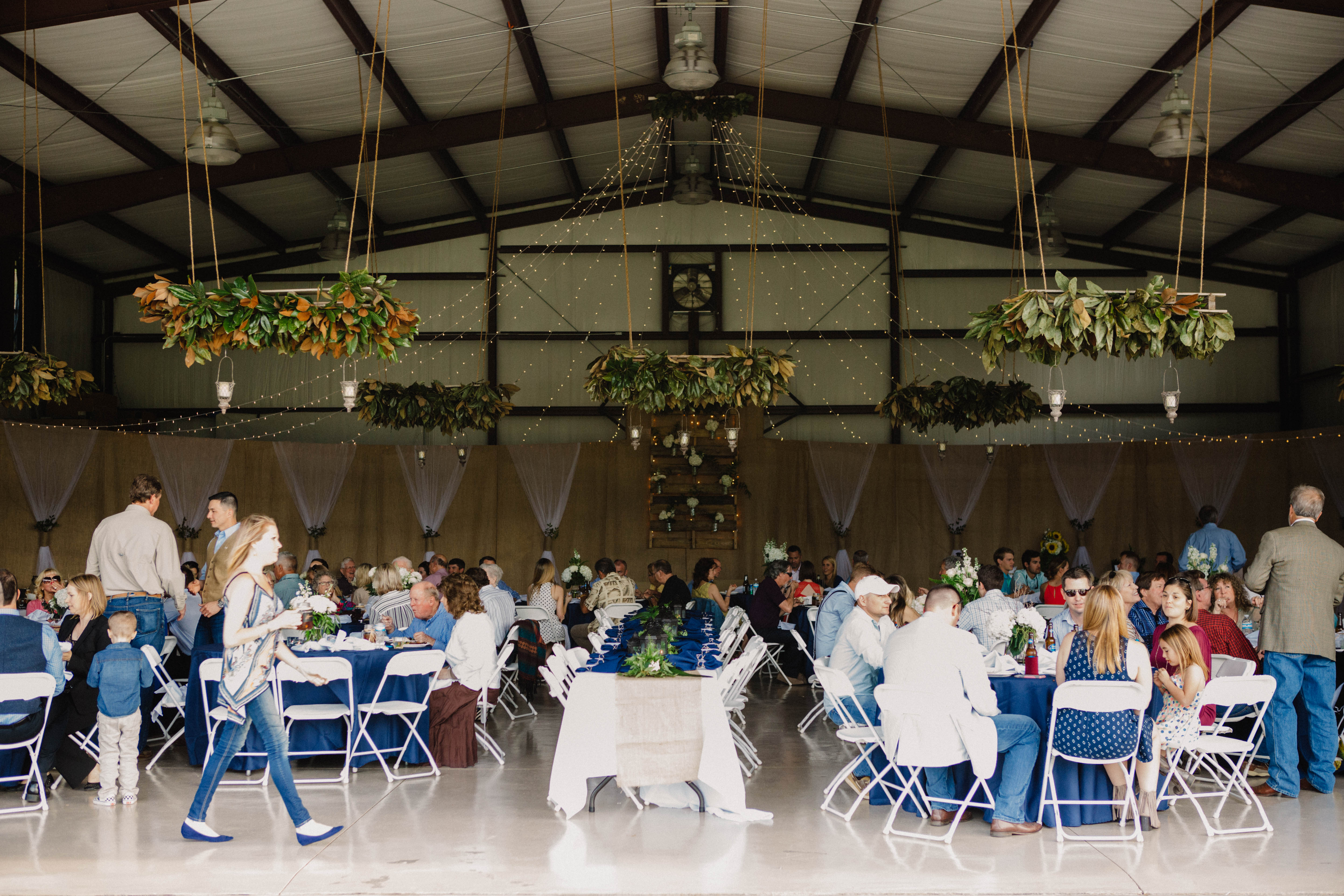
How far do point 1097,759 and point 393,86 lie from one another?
34.1 ft

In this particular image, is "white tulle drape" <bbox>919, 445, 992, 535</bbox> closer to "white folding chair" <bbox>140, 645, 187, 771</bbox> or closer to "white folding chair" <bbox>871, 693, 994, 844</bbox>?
"white folding chair" <bbox>140, 645, 187, 771</bbox>

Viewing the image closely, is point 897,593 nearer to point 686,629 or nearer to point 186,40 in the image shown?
point 686,629

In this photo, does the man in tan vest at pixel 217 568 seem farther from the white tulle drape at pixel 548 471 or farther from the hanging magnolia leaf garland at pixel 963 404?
the white tulle drape at pixel 548 471

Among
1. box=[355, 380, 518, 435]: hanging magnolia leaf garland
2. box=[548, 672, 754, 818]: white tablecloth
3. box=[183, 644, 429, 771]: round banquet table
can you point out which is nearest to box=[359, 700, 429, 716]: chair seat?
box=[183, 644, 429, 771]: round banquet table

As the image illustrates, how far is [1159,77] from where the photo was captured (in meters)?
11.1

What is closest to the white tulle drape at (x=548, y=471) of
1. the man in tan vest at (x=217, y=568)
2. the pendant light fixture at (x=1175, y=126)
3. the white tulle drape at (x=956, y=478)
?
the white tulle drape at (x=956, y=478)

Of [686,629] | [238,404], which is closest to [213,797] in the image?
[686,629]

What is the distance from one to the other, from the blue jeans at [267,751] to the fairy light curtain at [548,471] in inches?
462

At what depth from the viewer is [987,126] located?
1325 cm

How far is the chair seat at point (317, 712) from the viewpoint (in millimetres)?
6016

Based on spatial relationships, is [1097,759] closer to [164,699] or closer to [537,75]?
[164,699]

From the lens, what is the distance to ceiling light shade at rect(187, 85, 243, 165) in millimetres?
8906

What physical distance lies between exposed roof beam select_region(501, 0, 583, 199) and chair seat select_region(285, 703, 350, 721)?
739 cm

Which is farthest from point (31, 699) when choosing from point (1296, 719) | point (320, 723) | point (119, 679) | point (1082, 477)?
point (1082, 477)
